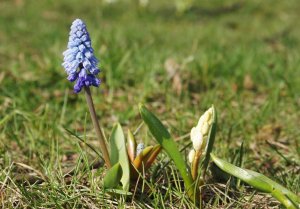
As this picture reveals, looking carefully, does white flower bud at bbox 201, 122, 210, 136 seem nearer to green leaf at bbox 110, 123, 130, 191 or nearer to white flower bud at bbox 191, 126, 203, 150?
white flower bud at bbox 191, 126, 203, 150

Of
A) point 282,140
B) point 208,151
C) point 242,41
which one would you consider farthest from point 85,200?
point 242,41

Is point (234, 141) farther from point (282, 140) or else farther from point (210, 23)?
point (210, 23)

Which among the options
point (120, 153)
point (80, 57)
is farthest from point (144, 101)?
point (80, 57)

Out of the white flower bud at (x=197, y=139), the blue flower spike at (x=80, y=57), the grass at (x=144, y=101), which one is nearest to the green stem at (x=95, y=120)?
the blue flower spike at (x=80, y=57)

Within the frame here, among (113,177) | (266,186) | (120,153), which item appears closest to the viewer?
(266,186)

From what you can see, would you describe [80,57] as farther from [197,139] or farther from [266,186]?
[266,186]
